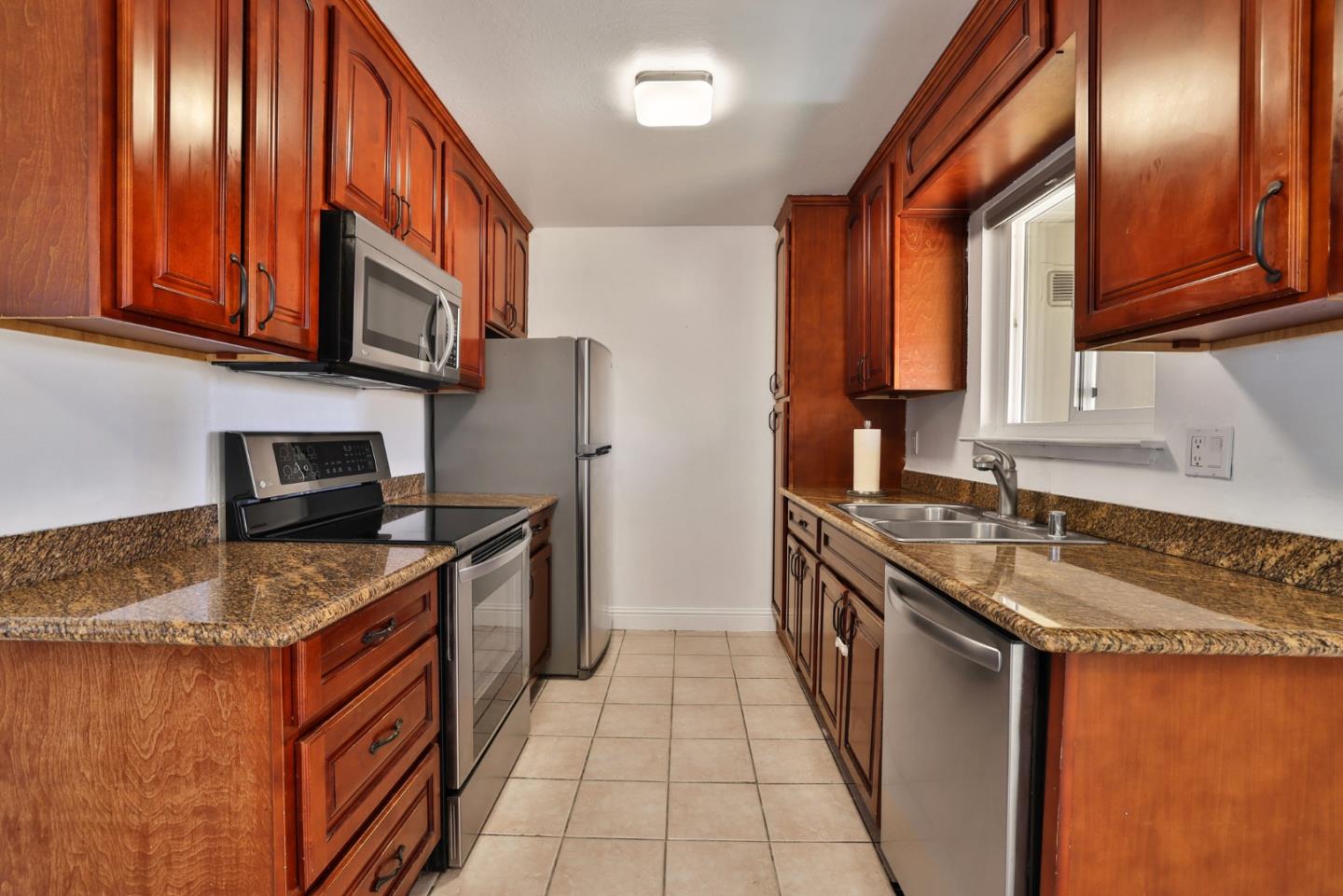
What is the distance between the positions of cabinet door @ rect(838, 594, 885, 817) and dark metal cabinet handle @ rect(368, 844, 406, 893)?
117 centimetres

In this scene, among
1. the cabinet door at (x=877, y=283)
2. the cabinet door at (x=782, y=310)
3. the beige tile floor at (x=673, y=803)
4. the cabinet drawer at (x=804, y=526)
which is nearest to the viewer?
the beige tile floor at (x=673, y=803)

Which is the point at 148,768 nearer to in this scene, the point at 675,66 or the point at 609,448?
the point at 675,66

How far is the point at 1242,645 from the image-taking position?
0.87 meters

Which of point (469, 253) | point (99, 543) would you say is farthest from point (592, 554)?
point (99, 543)

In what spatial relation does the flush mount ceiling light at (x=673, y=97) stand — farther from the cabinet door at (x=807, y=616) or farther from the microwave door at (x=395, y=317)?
the cabinet door at (x=807, y=616)

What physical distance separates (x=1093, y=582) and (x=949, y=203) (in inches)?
71.0

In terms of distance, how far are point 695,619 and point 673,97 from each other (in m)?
2.72

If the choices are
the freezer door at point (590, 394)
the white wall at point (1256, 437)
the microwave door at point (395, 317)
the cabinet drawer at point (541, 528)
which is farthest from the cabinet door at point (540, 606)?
the white wall at point (1256, 437)

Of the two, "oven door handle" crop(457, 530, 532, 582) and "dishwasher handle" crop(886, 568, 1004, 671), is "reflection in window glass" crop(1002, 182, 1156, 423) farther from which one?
"oven door handle" crop(457, 530, 532, 582)

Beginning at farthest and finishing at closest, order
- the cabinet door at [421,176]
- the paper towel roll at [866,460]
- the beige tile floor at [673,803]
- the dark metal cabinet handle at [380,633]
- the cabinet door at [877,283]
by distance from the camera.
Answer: the paper towel roll at [866,460], the cabinet door at [877,283], the cabinet door at [421,176], the beige tile floor at [673,803], the dark metal cabinet handle at [380,633]

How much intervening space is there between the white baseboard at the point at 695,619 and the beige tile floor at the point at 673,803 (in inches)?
29.5

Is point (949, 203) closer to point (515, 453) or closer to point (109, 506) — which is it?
point (515, 453)

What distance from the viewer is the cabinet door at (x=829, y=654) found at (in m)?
2.10

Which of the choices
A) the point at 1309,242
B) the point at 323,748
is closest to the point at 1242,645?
the point at 1309,242
